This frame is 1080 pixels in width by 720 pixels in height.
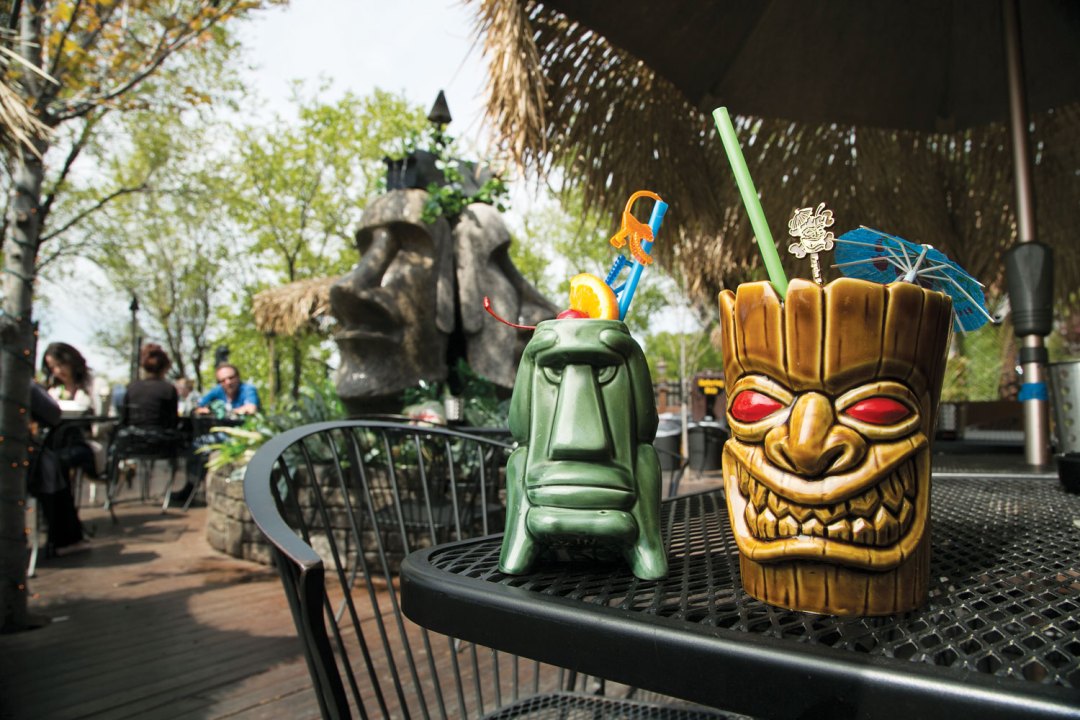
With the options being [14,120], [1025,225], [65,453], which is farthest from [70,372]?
[1025,225]

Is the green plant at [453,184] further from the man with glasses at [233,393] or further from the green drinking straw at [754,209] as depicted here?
the green drinking straw at [754,209]

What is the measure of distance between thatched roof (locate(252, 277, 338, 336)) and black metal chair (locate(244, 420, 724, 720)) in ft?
15.6

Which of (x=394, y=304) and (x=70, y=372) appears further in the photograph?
(x=394, y=304)

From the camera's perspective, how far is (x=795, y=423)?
50cm

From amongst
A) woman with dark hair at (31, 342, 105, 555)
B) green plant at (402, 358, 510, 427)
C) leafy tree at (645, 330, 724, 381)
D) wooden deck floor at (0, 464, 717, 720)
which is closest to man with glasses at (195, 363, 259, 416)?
woman with dark hair at (31, 342, 105, 555)

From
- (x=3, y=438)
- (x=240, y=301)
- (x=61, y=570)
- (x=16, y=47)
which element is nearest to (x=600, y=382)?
(x=3, y=438)

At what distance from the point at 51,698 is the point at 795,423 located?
9.21ft

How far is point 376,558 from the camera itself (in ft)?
13.3

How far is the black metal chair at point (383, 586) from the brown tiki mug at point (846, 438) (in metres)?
0.39

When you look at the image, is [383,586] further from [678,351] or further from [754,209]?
[678,351]

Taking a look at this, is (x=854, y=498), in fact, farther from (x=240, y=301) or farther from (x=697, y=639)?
(x=240, y=301)

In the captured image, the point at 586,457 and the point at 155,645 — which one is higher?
the point at 586,457

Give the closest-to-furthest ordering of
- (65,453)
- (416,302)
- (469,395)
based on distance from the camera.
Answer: (65,453), (416,302), (469,395)

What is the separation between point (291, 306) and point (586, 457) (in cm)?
922
